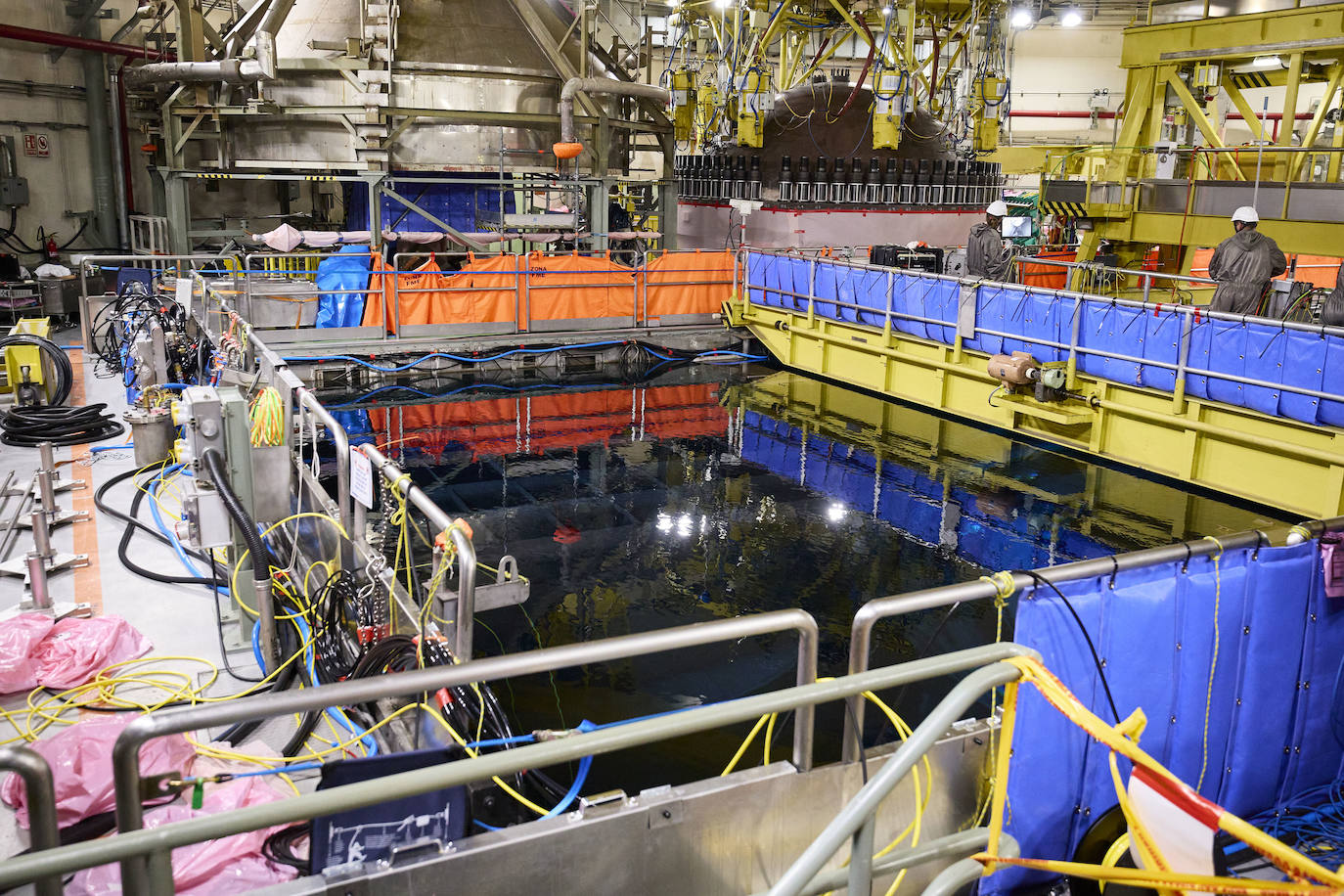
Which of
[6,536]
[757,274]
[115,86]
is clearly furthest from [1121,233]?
[115,86]

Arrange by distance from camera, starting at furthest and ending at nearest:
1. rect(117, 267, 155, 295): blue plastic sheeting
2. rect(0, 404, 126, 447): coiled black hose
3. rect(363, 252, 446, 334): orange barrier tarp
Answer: rect(117, 267, 155, 295): blue plastic sheeting → rect(363, 252, 446, 334): orange barrier tarp → rect(0, 404, 126, 447): coiled black hose

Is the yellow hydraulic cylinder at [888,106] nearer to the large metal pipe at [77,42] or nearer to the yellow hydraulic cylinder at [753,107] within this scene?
the yellow hydraulic cylinder at [753,107]

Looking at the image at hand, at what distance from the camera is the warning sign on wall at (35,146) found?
2073 cm

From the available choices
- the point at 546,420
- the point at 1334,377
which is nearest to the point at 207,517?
the point at 546,420

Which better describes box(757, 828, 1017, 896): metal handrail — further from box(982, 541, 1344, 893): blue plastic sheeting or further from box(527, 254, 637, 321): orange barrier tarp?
box(527, 254, 637, 321): orange barrier tarp

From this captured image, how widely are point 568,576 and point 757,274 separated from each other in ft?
32.6

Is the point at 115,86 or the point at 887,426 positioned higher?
the point at 115,86

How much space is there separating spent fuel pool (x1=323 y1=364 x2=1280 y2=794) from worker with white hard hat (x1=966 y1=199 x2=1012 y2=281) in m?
2.30

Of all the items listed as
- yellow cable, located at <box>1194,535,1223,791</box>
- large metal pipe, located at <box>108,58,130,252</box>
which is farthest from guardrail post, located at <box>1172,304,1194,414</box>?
large metal pipe, located at <box>108,58,130,252</box>

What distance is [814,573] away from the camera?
8.54 m

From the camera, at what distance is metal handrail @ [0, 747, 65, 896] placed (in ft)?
7.41

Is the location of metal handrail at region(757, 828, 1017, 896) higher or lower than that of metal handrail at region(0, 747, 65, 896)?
lower

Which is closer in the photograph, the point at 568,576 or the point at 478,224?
the point at 568,576

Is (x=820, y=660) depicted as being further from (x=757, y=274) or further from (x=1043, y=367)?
(x=757, y=274)
